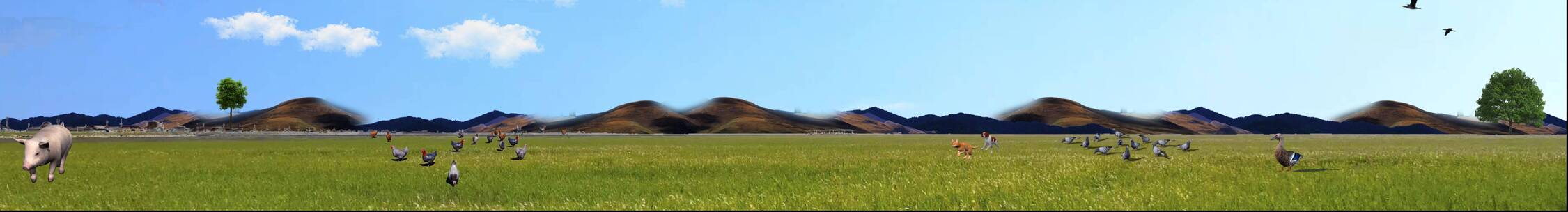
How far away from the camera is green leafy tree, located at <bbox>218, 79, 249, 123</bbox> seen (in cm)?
12088

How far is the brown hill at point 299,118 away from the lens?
16450 centimetres

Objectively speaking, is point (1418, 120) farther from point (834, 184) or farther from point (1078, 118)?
point (834, 184)

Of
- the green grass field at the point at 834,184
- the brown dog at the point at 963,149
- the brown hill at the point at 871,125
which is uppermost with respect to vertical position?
the brown hill at the point at 871,125

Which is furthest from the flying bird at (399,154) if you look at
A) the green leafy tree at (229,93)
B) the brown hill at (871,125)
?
the brown hill at (871,125)

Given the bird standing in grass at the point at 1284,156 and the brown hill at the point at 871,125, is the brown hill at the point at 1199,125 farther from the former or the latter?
the bird standing in grass at the point at 1284,156

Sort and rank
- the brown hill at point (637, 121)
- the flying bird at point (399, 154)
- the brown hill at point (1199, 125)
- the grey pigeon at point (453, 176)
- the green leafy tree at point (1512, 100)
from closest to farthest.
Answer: the grey pigeon at point (453, 176) < the flying bird at point (399, 154) < the green leafy tree at point (1512, 100) < the brown hill at point (637, 121) < the brown hill at point (1199, 125)

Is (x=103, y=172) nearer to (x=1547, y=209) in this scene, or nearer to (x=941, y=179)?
(x=941, y=179)

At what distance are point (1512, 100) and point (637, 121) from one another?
129505 mm

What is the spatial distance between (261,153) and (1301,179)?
34277 mm

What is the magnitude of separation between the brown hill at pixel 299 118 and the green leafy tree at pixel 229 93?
35.0 meters

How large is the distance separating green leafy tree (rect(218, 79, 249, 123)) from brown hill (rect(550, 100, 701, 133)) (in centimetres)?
4999

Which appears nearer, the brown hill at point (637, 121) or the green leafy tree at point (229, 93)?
Result: the green leafy tree at point (229, 93)

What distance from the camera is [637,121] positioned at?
165625mm

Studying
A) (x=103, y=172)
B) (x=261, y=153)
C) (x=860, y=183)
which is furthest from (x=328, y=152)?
(x=860, y=183)
